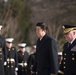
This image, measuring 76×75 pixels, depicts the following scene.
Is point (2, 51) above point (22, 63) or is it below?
above

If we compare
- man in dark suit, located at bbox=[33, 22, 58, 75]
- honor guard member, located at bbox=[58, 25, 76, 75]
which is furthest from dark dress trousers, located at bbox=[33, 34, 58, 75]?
honor guard member, located at bbox=[58, 25, 76, 75]

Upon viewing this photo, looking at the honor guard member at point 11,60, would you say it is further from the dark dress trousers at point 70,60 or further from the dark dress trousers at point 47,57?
the dark dress trousers at point 70,60

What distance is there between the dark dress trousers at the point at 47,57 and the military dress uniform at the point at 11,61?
614 centimetres

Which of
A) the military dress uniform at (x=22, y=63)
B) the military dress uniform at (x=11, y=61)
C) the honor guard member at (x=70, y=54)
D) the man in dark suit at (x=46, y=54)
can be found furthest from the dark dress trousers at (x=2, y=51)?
the honor guard member at (x=70, y=54)

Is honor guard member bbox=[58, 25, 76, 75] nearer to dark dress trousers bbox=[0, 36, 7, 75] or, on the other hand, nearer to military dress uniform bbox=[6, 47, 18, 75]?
dark dress trousers bbox=[0, 36, 7, 75]

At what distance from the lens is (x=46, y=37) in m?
10.8

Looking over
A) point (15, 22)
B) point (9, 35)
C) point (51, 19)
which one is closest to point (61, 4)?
point (51, 19)

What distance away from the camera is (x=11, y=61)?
1700cm

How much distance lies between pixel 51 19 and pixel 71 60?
96.7 ft

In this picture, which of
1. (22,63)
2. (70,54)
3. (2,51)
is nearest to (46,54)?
(70,54)

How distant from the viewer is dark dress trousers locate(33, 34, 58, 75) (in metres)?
10.6

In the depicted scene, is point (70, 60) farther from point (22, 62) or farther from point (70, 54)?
point (22, 62)

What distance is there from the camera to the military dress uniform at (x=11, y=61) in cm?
1688

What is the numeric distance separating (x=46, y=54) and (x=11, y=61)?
6.44 m
